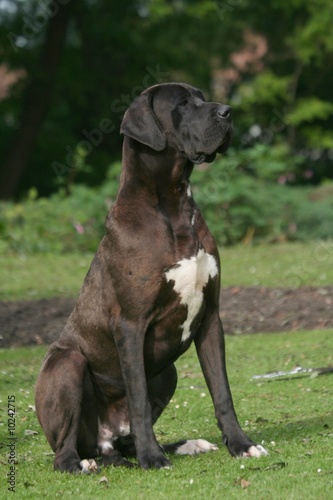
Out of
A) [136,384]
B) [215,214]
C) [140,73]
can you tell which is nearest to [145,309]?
[136,384]

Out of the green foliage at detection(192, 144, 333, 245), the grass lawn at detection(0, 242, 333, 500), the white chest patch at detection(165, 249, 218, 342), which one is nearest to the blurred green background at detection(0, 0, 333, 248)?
the green foliage at detection(192, 144, 333, 245)

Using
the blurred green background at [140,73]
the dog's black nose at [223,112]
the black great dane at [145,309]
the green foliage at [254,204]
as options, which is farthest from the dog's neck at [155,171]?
the blurred green background at [140,73]

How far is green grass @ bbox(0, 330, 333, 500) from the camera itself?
4.65 meters

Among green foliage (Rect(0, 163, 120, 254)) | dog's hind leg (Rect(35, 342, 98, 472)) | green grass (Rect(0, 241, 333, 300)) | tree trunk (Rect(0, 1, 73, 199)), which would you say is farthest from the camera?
tree trunk (Rect(0, 1, 73, 199))

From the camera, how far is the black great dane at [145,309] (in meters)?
5.19

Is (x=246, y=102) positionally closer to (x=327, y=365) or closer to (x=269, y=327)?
(x=269, y=327)

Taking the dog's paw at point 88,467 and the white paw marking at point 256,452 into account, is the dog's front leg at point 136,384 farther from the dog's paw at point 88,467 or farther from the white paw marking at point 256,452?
the white paw marking at point 256,452

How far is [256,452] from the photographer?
512 cm

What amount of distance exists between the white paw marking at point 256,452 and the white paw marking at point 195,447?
41cm

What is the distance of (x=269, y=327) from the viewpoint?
411 inches

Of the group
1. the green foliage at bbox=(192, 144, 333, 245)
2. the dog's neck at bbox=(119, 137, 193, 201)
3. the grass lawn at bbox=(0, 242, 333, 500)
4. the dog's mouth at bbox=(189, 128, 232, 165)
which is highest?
the dog's mouth at bbox=(189, 128, 232, 165)

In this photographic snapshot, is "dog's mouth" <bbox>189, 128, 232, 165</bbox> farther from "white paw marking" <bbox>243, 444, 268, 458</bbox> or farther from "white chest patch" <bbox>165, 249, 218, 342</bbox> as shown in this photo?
"white paw marking" <bbox>243, 444, 268, 458</bbox>

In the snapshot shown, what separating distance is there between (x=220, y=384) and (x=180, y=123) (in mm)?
1406

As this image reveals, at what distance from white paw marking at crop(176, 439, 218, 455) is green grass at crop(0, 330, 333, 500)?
0.26 feet
